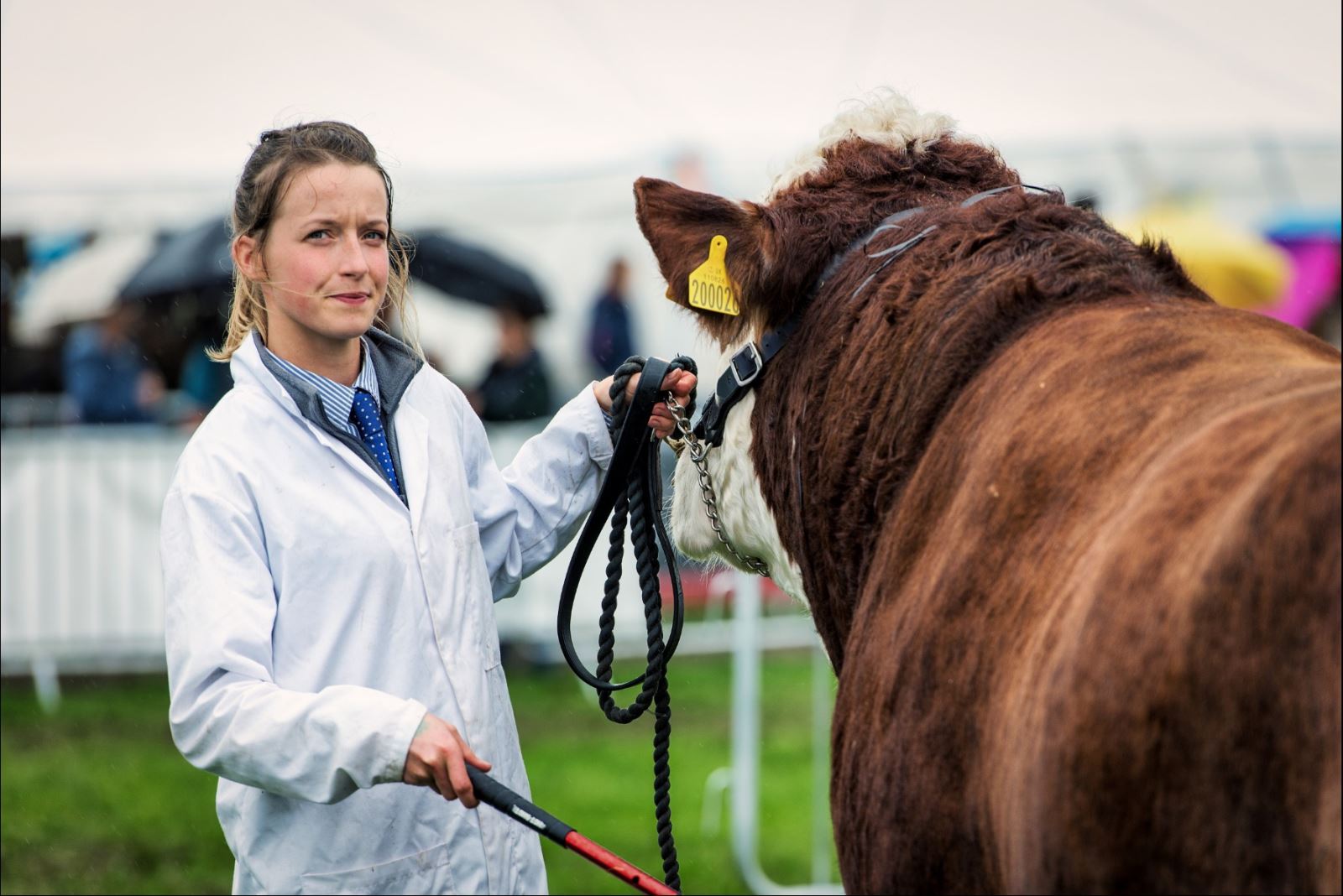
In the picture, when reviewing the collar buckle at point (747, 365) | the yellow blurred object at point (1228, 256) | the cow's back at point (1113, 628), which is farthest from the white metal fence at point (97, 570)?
the cow's back at point (1113, 628)

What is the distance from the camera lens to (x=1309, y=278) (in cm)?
1085

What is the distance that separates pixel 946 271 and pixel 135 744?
253 inches

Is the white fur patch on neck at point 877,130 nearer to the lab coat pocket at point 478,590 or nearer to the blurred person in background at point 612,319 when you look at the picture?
the lab coat pocket at point 478,590

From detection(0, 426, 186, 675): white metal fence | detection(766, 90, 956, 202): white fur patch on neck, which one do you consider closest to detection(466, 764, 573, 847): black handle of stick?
detection(766, 90, 956, 202): white fur patch on neck

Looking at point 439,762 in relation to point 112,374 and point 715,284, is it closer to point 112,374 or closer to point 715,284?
point 715,284

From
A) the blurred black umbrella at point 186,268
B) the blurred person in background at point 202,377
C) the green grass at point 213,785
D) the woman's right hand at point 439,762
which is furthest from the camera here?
the blurred black umbrella at point 186,268

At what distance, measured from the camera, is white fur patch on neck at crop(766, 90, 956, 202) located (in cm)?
265

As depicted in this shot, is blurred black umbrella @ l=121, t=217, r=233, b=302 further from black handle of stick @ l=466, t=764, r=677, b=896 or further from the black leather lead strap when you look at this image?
black handle of stick @ l=466, t=764, r=677, b=896

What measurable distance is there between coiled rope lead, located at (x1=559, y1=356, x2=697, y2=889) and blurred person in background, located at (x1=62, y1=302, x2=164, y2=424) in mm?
7392

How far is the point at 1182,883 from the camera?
4.78ft

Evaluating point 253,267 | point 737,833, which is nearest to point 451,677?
point 253,267

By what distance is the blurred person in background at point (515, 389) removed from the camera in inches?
350

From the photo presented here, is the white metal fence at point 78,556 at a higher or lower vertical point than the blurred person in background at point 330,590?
lower

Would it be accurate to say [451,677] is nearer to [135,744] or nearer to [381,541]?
[381,541]
